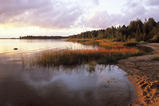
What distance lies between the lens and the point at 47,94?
21.0 ft

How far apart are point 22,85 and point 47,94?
8.61 feet

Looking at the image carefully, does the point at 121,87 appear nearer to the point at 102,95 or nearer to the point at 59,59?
the point at 102,95

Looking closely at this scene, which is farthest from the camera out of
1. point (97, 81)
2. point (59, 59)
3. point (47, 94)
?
point (59, 59)

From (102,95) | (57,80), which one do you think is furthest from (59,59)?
(102,95)

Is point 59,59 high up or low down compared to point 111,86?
up

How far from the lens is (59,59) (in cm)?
1309

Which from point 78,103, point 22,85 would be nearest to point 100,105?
point 78,103

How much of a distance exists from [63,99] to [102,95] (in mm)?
2189

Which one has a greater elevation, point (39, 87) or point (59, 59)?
point (59, 59)

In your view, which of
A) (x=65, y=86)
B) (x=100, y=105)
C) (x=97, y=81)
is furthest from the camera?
(x=97, y=81)

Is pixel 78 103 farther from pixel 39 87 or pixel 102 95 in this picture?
pixel 39 87

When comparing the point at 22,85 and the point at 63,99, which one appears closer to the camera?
the point at 63,99

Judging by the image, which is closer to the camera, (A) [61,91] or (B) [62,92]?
(B) [62,92]

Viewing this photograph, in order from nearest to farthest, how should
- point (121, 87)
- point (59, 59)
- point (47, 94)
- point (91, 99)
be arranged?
point (91, 99) → point (47, 94) → point (121, 87) → point (59, 59)
